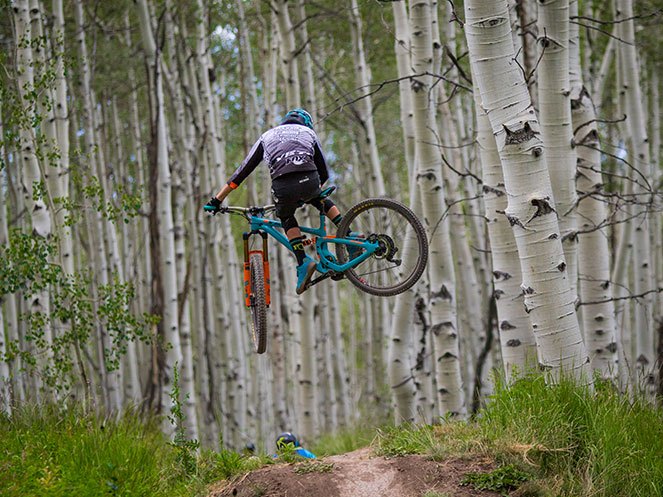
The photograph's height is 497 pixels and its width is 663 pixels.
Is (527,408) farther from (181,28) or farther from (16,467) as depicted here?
(181,28)

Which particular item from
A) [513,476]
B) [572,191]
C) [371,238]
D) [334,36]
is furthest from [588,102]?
[334,36]

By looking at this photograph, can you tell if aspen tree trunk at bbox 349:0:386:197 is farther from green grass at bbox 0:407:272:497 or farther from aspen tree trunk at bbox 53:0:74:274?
green grass at bbox 0:407:272:497

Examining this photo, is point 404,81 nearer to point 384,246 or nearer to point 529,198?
point 384,246

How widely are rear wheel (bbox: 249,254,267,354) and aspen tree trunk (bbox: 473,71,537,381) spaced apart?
197 centimetres

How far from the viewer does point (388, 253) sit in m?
5.61

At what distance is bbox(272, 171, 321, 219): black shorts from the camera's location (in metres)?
5.52

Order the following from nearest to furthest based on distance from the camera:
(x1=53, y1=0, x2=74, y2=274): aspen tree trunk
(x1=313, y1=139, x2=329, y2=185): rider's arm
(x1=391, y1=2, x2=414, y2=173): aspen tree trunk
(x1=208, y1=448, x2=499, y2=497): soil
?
(x1=208, y1=448, x2=499, y2=497): soil → (x1=313, y1=139, x2=329, y2=185): rider's arm → (x1=391, y1=2, x2=414, y2=173): aspen tree trunk → (x1=53, y1=0, x2=74, y2=274): aspen tree trunk

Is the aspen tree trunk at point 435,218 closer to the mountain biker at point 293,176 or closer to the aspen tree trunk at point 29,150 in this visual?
the mountain biker at point 293,176

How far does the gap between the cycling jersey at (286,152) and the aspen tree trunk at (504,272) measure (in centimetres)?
148

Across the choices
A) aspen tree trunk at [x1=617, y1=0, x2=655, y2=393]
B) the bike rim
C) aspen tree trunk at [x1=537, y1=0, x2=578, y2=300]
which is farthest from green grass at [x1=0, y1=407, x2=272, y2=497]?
aspen tree trunk at [x1=617, y1=0, x2=655, y2=393]

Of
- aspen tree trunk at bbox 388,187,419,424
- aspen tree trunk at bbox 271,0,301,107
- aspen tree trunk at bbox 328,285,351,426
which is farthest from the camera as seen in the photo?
aspen tree trunk at bbox 328,285,351,426

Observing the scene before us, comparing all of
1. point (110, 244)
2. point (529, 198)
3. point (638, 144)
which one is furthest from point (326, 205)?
point (110, 244)

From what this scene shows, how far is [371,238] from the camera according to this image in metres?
5.62

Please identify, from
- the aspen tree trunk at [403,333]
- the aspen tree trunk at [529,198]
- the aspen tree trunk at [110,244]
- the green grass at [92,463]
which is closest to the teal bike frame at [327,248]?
the aspen tree trunk at [529,198]
